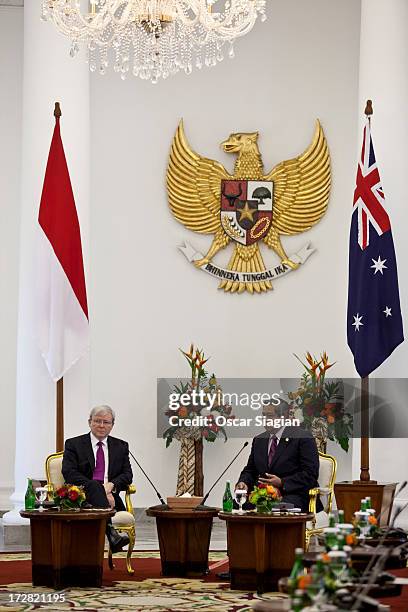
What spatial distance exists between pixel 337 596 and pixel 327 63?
363 inches

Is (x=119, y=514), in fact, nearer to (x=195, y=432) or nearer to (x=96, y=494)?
(x=96, y=494)

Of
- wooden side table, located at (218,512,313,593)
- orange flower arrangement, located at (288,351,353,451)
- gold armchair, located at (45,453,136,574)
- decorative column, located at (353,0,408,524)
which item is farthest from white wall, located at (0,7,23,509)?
wooden side table, located at (218,512,313,593)

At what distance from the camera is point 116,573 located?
956cm

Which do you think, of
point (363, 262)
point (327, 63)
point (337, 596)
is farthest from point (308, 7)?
point (337, 596)

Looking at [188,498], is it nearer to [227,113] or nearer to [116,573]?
[116,573]

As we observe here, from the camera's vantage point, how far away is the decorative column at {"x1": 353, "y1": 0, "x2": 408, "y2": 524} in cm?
1166

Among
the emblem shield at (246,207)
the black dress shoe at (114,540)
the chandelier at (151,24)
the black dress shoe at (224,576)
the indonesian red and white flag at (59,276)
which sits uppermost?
the chandelier at (151,24)

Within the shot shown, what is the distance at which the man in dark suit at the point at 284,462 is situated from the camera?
980 centimetres

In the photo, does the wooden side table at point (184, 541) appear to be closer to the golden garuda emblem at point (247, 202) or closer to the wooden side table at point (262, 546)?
the wooden side table at point (262, 546)

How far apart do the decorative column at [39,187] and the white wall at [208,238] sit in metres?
1.33

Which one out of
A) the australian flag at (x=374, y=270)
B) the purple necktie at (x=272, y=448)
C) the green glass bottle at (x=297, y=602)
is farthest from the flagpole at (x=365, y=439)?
the green glass bottle at (x=297, y=602)

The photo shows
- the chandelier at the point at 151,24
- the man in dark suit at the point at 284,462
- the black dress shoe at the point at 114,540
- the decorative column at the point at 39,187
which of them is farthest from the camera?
the decorative column at the point at 39,187

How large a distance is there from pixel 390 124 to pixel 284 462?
3530 mm

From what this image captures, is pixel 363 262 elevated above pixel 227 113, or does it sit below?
below
